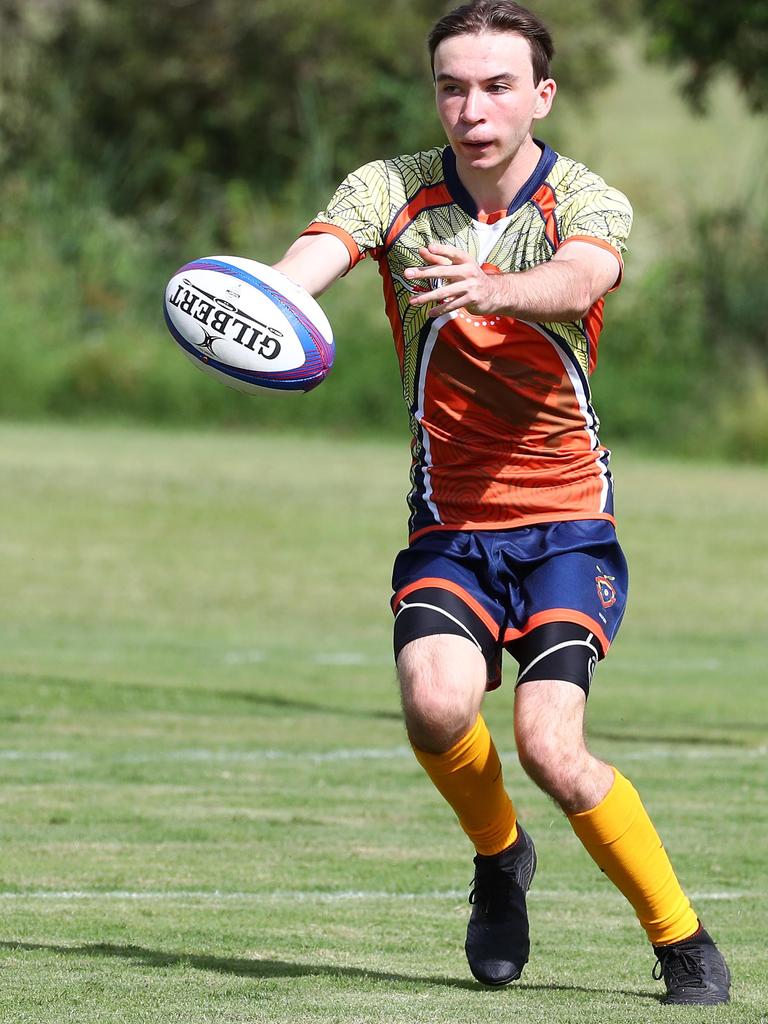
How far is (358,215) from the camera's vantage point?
5164 millimetres

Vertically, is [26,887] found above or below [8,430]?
above

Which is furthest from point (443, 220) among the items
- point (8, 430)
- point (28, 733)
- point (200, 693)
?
point (8, 430)

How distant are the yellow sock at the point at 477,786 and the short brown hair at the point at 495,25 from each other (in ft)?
5.57

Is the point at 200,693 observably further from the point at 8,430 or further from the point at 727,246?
the point at 727,246

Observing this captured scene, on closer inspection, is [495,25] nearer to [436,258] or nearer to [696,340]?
[436,258]

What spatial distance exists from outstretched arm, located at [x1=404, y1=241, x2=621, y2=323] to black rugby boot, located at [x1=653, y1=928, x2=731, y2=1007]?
1.56 meters

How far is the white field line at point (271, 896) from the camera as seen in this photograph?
245 inches

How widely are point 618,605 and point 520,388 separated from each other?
2.01 feet

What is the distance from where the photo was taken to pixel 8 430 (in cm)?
3159

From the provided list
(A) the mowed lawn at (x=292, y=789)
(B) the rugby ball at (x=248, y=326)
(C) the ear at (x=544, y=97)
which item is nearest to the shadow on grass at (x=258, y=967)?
(A) the mowed lawn at (x=292, y=789)

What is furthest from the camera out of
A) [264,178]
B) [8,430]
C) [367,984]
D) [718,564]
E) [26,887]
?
[264,178]

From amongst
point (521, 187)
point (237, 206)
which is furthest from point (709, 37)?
point (237, 206)

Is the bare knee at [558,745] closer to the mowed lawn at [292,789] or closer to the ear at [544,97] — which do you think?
the mowed lawn at [292,789]

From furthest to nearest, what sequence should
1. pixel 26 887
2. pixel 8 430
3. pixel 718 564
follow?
pixel 8 430 < pixel 718 564 < pixel 26 887
